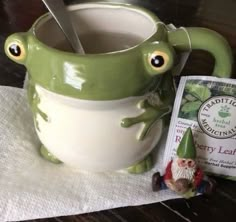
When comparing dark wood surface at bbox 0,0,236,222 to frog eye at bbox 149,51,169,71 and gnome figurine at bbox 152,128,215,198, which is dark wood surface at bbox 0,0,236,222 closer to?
gnome figurine at bbox 152,128,215,198

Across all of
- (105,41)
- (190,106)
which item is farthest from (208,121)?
(105,41)

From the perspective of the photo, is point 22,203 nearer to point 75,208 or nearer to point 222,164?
point 75,208

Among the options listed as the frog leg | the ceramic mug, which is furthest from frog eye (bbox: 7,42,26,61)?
the frog leg

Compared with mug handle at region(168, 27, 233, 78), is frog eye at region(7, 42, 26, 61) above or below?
below

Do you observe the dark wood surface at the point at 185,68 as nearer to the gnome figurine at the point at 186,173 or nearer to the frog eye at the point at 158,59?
the gnome figurine at the point at 186,173

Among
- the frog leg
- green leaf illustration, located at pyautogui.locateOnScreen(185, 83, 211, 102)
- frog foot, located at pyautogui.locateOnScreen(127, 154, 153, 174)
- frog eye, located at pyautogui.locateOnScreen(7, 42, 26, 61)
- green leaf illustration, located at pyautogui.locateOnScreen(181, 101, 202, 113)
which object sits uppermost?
frog eye, located at pyautogui.locateOnScreen(7, 42, 26, 61)

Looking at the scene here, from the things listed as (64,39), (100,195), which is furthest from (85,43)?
(100,195)
